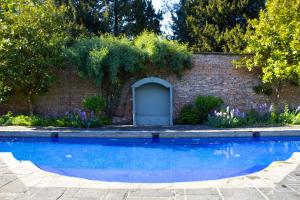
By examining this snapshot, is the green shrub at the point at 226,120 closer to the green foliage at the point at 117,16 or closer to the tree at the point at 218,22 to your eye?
the tree at the point at 218,22

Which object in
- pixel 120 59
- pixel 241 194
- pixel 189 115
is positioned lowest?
pixel 241 194

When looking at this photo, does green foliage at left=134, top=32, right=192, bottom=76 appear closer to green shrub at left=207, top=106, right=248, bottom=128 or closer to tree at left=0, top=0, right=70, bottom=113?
green shrub at left=207, top=106, right=248, bottom=128

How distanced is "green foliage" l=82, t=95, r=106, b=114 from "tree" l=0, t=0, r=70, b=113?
1.71 metres

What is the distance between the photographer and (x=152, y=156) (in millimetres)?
9227

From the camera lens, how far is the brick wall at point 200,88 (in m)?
15.0

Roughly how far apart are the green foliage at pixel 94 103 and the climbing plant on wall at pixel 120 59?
0.59 m

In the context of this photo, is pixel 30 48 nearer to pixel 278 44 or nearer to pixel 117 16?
pixel 278 44

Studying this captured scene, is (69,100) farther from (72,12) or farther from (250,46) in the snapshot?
(72,12)

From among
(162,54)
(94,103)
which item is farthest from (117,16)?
(94,103)

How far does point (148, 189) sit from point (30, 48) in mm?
10176

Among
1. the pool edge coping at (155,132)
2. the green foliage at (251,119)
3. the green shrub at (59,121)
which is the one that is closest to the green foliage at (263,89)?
the green foliage at (251,119)

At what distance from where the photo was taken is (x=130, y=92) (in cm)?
1512

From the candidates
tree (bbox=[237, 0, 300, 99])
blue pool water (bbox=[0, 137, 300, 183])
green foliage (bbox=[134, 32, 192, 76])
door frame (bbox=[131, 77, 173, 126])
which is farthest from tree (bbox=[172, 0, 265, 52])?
blue pool water (bbox=[0, 137, 300, 183])

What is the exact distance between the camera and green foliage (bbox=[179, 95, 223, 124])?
46.3 feet
